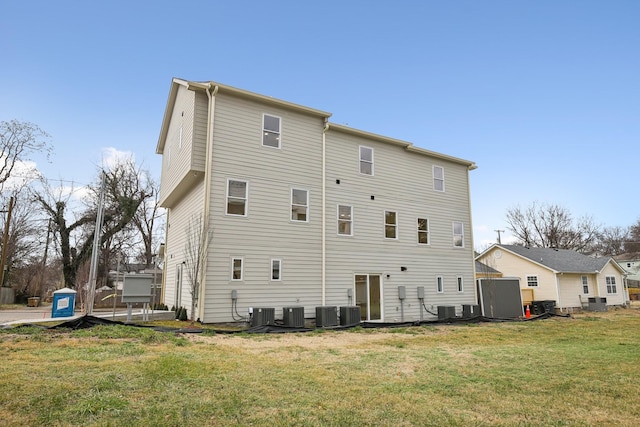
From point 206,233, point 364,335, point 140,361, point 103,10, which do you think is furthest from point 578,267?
point 103,10

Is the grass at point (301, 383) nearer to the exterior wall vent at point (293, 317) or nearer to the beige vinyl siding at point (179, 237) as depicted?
the exterior wall vent at point (293, 317)

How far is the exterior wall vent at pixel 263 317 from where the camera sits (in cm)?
1142

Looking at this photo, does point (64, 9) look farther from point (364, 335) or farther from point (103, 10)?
point (364, 335)

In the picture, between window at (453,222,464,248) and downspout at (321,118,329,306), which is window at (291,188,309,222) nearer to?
downspout at (321,118,329,306)

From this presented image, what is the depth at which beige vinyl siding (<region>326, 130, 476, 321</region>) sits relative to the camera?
1443 cm

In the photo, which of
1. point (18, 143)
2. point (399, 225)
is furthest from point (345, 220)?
point (18, 143)

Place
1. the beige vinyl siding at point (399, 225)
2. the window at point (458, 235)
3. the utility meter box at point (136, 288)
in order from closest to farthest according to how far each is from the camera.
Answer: the utility meter box at point (136, 288) → the beige vinyl siding at point (399, 225) → the window at point (458, 235)

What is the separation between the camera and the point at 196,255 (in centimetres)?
1195

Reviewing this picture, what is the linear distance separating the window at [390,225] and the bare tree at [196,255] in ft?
24.2

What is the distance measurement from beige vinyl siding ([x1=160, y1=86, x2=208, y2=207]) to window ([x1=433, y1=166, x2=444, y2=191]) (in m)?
10.6

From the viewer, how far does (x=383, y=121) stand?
74.2 feet

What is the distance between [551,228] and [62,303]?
43236 millimetres

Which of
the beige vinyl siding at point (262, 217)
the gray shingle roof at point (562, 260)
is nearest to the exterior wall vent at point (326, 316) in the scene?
the beige vinyl siding at point (262, 217)

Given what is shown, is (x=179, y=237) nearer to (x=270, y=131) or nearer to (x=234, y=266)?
(x=234, y=266)
